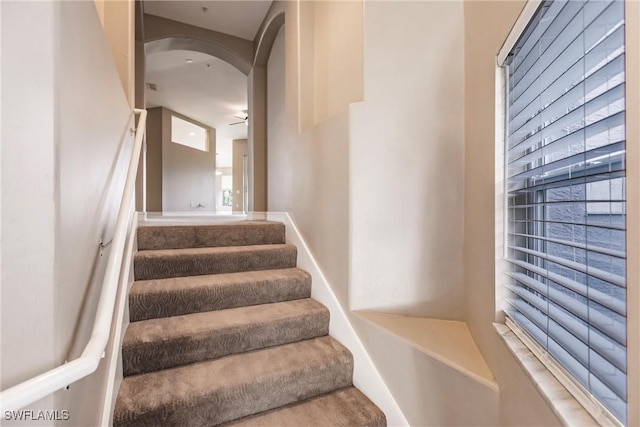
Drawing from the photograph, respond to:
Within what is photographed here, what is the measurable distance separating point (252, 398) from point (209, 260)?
0.92 meters

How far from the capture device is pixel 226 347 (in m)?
1.48

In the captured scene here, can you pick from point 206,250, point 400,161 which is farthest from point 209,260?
point 400,161

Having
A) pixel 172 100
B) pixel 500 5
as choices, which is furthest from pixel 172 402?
pixel 172 100

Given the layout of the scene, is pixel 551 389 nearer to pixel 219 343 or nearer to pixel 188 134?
pixel 219 343

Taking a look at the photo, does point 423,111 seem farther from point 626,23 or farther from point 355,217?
point 626,23

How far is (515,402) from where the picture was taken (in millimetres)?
918

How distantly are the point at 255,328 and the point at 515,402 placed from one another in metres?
1.11

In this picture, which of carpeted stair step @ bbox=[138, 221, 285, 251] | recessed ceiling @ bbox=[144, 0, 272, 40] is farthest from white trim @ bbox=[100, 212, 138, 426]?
recessed ceiling @ bbox=[144, 0, 272, 40]

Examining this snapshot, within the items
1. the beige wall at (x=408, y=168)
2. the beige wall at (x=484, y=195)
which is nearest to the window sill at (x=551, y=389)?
the beige wall at (x=484, y=195)

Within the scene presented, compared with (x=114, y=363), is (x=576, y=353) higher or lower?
higher

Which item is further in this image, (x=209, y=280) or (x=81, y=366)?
(x=209, y=280)

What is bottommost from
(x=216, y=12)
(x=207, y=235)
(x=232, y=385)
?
(x=232, y=385)

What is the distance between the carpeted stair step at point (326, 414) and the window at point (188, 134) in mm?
6579

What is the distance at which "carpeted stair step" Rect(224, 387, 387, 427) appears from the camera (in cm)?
126
